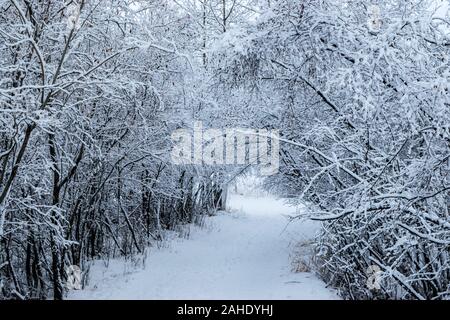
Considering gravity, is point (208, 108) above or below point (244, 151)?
above

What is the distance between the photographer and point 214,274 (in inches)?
306

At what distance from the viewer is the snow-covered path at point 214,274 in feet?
21.2

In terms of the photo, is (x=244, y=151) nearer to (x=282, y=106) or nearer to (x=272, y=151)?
(x=272, y=151)

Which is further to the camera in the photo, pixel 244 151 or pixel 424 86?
pixel 244 151

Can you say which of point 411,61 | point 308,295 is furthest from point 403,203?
point 308,295

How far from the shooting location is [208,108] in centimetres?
982

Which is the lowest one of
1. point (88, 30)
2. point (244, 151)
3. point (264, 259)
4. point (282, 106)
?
point (264, 259)

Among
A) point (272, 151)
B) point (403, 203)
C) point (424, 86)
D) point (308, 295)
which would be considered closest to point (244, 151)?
point (272, 151)

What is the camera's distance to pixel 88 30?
5418 mm

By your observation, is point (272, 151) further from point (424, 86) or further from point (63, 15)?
point (424, 86)

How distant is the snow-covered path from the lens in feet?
21.2
